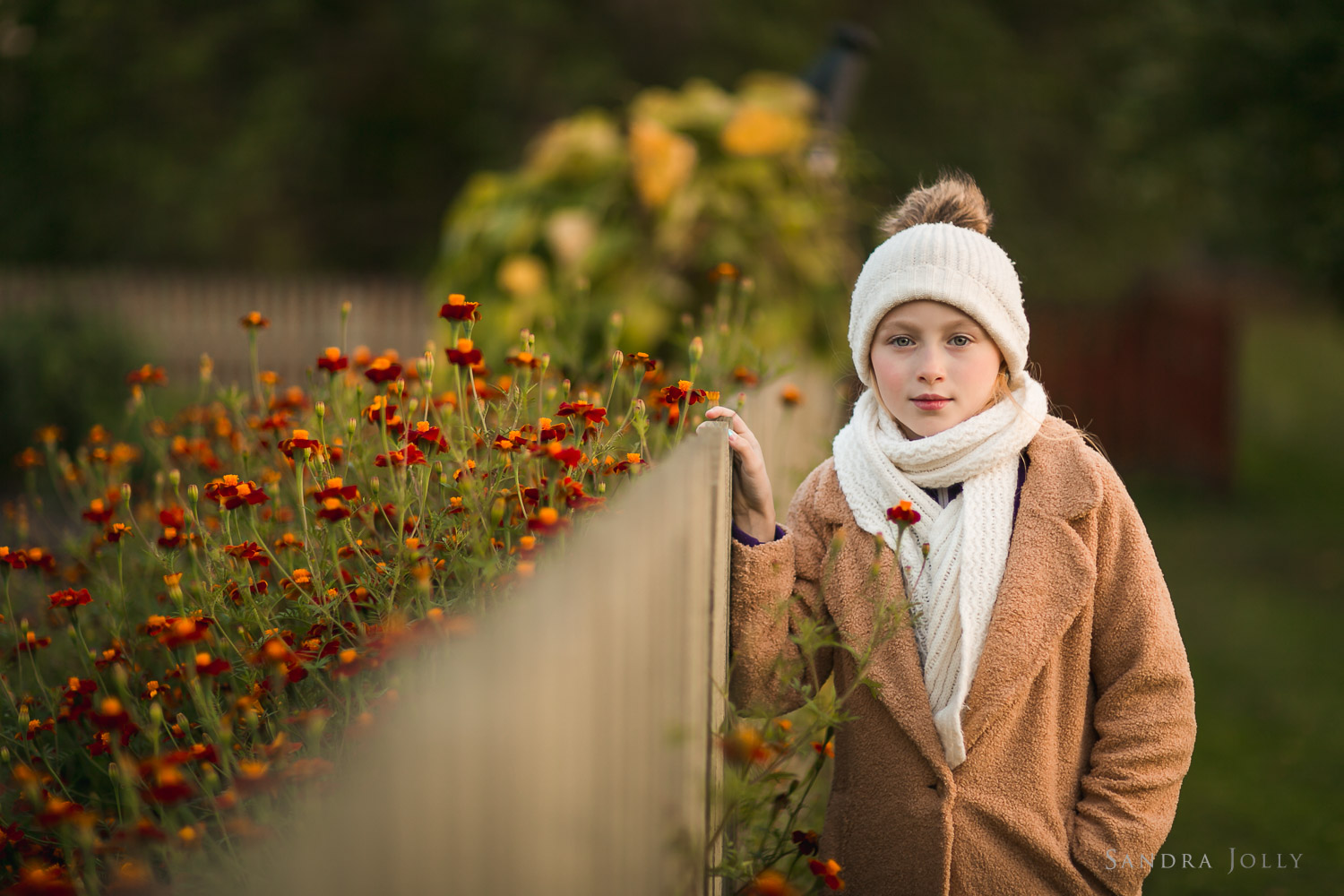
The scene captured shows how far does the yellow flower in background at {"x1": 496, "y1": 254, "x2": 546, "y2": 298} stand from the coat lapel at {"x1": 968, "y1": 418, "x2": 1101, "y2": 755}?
3.06m

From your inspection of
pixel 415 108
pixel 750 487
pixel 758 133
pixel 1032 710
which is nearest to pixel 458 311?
pixel 750 487

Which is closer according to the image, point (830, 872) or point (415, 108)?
point (830, 872)

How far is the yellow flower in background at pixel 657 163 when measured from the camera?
466 cm

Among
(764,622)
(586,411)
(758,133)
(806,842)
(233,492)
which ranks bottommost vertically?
(806,842)

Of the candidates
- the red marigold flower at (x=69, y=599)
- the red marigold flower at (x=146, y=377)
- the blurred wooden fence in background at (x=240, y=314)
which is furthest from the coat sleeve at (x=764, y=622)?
the blurred wooden fence in background at (x=240, y=314)

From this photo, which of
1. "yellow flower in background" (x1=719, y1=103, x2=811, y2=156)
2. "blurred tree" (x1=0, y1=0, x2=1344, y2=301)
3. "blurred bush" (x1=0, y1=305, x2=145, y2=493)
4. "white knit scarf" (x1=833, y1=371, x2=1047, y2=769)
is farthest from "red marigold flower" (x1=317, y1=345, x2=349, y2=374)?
"blurred tree" (x1=0, y1=0, x2=1344, y2=301)

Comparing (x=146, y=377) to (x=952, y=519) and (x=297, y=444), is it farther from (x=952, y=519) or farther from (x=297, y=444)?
(x=952, y=519)

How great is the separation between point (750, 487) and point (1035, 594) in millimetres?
521

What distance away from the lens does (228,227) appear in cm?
1664

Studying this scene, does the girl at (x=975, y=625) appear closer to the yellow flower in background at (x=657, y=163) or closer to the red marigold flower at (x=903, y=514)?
the red marigold flower at (x=903, y=514)

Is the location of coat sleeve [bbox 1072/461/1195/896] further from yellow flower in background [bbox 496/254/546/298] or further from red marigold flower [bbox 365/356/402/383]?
yellow flower in background [bbox 496/254/546/298]

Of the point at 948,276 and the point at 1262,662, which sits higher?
the point at 948,276

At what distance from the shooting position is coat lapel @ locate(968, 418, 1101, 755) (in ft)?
5.90

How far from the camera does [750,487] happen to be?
1.94 meters
